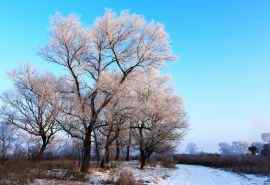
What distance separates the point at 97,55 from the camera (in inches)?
1139

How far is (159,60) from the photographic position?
2958 cm

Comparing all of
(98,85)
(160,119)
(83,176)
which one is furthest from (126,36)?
(160,119)

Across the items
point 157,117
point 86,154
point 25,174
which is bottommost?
point 25,174

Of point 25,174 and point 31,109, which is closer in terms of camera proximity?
point 25,174

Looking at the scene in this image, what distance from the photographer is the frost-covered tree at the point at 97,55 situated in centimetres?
2800

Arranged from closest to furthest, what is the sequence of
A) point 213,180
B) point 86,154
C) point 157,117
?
point 86,154
point 213,180
point 157,117

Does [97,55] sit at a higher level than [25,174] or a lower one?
higher

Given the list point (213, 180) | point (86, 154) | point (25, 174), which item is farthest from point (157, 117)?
point (25, 174)

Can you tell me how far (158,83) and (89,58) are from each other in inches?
638

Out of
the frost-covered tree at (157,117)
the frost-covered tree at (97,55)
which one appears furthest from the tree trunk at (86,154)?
the frost-covered tree at (157,117)

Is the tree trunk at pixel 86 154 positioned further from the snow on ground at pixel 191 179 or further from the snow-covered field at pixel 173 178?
the snow on ground at pixel 191 179

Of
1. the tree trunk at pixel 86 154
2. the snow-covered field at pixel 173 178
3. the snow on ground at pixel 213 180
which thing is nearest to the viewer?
the snow-covered field at pixel 173 178

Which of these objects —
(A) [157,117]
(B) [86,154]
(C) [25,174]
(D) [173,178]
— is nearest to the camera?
(C) [25,174]

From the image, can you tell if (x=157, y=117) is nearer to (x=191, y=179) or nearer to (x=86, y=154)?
(x=191, y=179)
